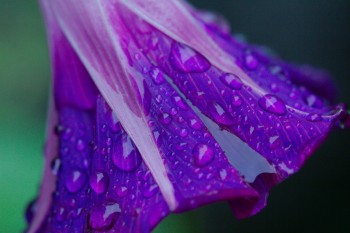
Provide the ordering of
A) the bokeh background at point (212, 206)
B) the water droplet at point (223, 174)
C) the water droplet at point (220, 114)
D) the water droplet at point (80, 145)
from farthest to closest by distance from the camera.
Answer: the bokeh background at point (212, 206), the water droplet at point (80, 145), the water droplet at point (220, 114), the water droplet at point (223, 174)

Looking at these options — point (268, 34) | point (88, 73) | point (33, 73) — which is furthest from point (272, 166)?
point (268, 34)

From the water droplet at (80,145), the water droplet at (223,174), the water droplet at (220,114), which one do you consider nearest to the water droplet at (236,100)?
the water droplet at (220,114)

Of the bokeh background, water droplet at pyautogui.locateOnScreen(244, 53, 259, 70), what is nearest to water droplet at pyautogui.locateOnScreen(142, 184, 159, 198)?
water droplet at pyautogui.locateOnScreen(244, 53, 259, 70)

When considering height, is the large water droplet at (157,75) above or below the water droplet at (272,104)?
above

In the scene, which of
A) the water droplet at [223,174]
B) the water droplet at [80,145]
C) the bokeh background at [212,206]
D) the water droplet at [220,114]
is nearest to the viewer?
the water droplet at [223,174]

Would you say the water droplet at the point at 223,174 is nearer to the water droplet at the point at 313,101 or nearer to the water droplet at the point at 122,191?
the water droplet at the point at 122,191

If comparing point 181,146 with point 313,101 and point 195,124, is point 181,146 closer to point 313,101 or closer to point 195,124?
point 195,124
